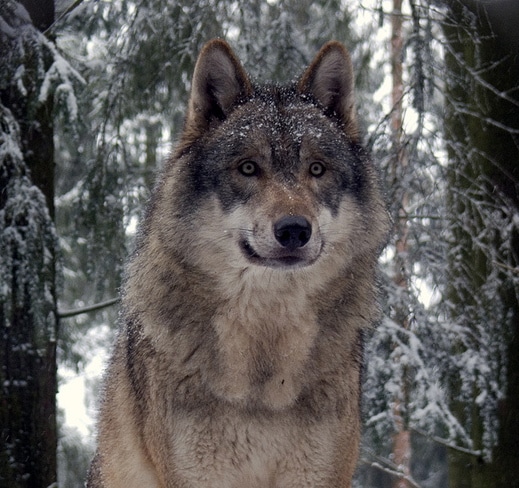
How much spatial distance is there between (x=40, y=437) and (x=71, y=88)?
2.84m

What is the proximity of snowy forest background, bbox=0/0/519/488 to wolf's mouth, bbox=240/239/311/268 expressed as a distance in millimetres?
2350

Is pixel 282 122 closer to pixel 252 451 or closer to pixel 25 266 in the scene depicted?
pixel 252 451

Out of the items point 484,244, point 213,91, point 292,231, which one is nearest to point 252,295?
point 292,231

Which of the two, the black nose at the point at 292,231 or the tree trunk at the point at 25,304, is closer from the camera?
the black nose at the point at 292,231

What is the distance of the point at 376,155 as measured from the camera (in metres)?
6.29

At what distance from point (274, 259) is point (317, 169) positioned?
0.53 metres

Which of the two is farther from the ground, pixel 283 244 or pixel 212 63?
pixel 212 63

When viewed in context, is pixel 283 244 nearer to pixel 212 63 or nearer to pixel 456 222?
pixel 212 63

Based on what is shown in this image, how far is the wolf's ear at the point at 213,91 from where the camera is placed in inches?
142

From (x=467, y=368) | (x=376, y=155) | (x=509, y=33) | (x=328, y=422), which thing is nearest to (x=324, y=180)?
(x=328, y=422)

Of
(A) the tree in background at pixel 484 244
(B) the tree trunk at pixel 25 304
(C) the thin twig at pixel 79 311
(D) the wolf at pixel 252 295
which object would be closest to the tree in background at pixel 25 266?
(B) the tree trunk at pixel 25 304

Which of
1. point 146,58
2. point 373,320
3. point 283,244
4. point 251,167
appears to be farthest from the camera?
point 146,58

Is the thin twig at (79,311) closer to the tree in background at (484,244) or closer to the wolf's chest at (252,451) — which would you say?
the tree in background at (484,244)

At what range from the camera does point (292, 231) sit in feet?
10.3
